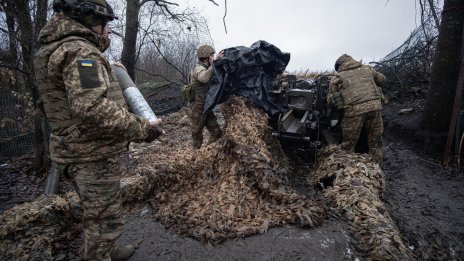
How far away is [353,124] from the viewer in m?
5.66

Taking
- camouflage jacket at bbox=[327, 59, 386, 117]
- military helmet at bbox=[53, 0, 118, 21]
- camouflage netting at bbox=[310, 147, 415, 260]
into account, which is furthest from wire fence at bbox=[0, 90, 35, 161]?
camouflage jacket at bbox=[327, 59, 386, 117]

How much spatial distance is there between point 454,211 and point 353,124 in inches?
75.8

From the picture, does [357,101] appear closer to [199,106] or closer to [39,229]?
[199,106]

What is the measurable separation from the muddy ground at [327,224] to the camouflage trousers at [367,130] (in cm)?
61

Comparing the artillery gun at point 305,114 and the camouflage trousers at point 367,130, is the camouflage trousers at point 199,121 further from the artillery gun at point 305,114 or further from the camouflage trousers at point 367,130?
the camouflage trousers at point 367,130

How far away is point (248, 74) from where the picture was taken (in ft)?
17.5

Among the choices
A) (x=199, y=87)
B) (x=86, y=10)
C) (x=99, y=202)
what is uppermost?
(x=86, y=10)

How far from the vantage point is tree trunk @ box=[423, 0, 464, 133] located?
6.46 metres

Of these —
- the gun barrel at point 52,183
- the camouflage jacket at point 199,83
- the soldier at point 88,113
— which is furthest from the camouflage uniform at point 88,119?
the camouflage jacket at point 199,83

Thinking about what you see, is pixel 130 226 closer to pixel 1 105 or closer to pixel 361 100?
pixel 361 100

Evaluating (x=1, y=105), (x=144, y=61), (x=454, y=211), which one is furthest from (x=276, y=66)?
(x=144, y=61)

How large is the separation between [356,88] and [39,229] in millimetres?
4938

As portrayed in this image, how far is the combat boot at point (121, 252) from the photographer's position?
298 centimetres

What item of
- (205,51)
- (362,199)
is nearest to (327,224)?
(362,199)
